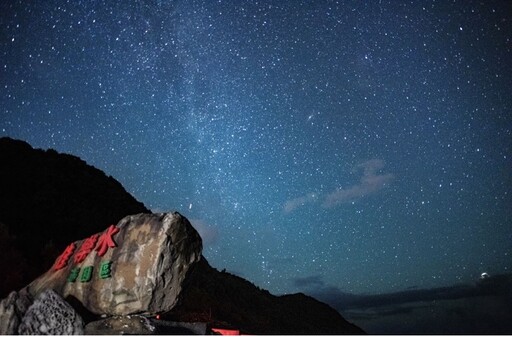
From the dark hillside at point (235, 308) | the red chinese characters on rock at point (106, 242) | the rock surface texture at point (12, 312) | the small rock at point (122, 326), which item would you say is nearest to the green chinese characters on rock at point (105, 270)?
the red chinese characters on rock at point (106, 242)

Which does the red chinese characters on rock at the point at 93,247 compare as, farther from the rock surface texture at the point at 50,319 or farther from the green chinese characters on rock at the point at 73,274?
the rock surface texture at the point at 50,319

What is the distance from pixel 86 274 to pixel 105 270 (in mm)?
668

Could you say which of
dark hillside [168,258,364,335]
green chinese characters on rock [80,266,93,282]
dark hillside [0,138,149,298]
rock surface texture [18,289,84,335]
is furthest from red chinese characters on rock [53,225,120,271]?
dark hillside [168,258,364,335]

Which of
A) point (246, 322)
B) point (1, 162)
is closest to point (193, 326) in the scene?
point (246, 322)

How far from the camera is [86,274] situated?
27.8 feet

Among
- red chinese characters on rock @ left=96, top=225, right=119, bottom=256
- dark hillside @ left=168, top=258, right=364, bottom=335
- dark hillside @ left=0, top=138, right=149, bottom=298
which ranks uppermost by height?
dark hillside @ left=0, top=138, right=149, bottom=298

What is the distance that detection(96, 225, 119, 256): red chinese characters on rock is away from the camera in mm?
8617

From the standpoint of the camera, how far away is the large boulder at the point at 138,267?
7.71 meters

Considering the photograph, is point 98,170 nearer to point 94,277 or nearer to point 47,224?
point 47,224

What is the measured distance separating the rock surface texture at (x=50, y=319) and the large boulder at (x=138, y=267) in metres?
0.71

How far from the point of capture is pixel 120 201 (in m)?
32.7

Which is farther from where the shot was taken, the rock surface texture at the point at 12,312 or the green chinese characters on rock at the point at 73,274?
the green chinese characters on rock at the point at 73,274

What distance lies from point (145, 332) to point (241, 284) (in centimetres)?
4070

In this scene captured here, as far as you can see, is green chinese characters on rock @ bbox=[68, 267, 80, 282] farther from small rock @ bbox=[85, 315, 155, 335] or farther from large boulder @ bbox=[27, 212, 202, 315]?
small rock @ bbox=[85, 315, 155, 335]
